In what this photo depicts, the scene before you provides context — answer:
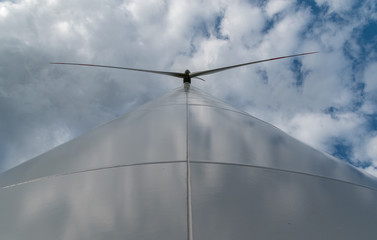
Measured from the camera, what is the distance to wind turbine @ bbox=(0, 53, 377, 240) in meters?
2.70

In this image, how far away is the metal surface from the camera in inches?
106

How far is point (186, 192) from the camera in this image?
3.19m

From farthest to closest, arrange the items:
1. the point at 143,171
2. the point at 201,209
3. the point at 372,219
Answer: the point at 143,171 → the point at 372,219 → the point at 201,209

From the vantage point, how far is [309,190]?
353 centimetres

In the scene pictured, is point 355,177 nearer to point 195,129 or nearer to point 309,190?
point 309,190

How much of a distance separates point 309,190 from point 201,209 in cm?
180

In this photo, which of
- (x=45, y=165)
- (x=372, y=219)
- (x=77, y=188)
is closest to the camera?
(x=372, y=219)

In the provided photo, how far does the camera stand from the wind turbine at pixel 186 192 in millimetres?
2695

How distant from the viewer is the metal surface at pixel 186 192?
2.70 m

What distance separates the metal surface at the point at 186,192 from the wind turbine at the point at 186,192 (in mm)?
15

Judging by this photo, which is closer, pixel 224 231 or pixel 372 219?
pixel 224 231

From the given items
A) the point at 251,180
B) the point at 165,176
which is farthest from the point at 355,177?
the point at 165,176

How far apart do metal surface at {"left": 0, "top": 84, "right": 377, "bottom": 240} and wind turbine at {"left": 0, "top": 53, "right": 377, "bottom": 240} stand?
0.01 m

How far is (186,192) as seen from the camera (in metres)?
3.19
